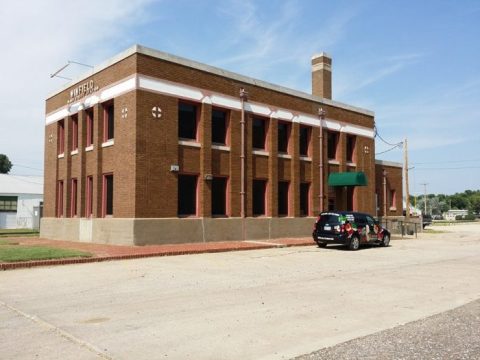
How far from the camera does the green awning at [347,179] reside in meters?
29.2

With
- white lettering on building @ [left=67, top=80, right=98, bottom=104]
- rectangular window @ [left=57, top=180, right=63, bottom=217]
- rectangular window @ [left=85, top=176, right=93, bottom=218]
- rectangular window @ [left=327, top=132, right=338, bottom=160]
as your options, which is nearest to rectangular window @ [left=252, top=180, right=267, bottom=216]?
rectangular window @ [left=327, top=132, right=338, bottom=160]

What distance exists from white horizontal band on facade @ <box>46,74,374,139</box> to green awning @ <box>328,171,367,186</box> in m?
2.97

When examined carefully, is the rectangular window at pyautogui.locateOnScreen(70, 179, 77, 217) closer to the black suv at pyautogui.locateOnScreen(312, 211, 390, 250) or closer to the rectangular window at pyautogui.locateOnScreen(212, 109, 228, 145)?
the rectangular window at pyautogui.locateOnScreen(212, 109, 228, 145)

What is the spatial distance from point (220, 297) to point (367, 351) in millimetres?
4086

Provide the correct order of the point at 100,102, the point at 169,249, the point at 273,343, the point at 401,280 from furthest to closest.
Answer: the point at 100,102 < the point at 169,249 < the point at 401,280 < the point at 273,343

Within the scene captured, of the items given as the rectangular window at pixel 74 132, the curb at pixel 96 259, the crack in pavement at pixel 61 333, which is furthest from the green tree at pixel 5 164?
the crack in pavement at pixel 61 333

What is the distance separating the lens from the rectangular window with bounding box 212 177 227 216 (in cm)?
2384

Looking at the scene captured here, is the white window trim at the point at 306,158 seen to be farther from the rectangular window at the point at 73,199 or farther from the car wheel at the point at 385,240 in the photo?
the rectangular window at the point at 73,199

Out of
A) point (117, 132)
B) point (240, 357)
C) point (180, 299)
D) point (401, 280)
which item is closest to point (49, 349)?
point (240, 357)

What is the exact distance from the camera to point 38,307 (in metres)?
8.57

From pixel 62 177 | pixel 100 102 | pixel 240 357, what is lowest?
pixel 240 357

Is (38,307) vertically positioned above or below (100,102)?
below

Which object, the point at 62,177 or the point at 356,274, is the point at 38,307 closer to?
the point at 356,274

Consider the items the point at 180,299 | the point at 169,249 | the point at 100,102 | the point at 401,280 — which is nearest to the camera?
the point at 180,299
